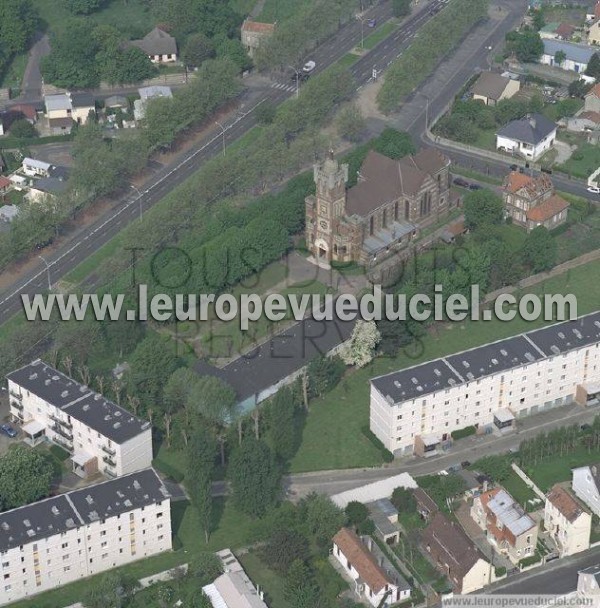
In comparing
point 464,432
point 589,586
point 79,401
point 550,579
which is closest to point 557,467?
point 464,432

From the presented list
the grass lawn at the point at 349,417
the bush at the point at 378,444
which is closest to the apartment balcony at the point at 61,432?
the grass lawn at the point at 349,417

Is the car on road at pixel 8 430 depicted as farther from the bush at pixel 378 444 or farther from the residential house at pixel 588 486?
the residential house at pixel 588 486

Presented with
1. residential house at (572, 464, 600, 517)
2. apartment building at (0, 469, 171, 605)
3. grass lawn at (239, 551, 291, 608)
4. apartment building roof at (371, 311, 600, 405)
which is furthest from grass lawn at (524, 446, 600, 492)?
apartment building at (0, 469, 171, 605)

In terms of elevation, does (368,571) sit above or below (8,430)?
above

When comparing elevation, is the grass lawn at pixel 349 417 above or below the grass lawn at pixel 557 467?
below

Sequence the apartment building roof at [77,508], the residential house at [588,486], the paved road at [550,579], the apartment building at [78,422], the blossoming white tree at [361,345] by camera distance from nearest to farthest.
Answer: the apartment building roof at [77,508] → the paved road at [550,579] → the residential house at [588,486] → the apartment building at [78,422] → the blossoming white tree at [361,345]

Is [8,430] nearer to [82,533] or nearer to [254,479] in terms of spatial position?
[82,533]

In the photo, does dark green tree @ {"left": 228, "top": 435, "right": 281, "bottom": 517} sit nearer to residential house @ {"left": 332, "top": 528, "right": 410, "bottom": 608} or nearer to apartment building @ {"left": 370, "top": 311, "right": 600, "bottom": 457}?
residential house @ {"left": 332, "top": 528, "right": 410, "bottom": 608}
